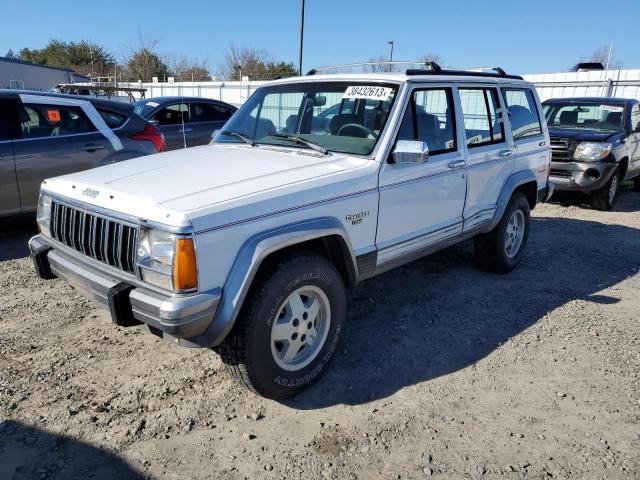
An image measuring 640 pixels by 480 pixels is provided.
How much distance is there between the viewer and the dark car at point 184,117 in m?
9.44

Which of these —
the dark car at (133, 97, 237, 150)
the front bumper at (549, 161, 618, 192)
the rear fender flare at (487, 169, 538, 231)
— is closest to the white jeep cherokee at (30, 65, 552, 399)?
the rear fender flare at (487, 169, 538, 231)

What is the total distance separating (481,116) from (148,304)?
3.51 m

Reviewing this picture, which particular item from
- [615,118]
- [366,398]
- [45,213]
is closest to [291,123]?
[45,213]

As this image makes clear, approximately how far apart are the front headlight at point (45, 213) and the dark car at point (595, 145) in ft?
25.6

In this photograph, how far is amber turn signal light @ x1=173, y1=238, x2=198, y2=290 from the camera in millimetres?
2400

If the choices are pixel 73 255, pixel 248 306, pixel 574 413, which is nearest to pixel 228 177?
pixel 248 306

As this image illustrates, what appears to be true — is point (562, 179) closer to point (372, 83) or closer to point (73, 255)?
point (372, 83)

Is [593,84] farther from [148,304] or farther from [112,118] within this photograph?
[148,304]

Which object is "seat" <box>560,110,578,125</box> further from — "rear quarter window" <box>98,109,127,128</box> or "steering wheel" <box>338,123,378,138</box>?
"rear quarter window" <box>98,109,127,128</box>

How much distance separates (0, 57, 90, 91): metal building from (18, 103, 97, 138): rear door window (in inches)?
1035

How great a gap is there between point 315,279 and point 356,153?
1007 mm

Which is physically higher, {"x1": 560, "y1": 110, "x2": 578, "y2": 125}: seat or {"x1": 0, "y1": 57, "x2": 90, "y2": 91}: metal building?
{"x1": 0, "y1": 57, "x2": 90, "y2": 91}: metal building

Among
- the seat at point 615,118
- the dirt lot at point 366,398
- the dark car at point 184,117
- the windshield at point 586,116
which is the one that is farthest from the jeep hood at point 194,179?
the seat at point 615,118

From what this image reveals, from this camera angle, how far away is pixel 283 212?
9.15ft
